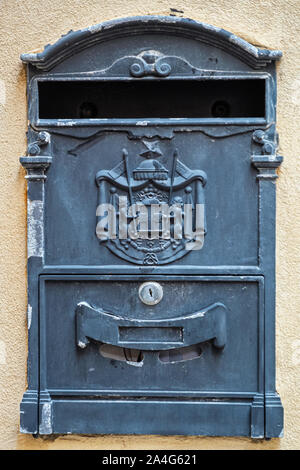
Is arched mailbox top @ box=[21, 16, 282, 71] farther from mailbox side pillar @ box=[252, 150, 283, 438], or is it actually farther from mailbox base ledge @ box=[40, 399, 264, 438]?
mailbox base ledge @ box=[40, 399, 264, 438]

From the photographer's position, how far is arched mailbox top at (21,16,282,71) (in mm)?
1747

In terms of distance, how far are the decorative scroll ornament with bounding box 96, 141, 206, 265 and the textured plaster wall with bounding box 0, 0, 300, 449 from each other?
32 cm

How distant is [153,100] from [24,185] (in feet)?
2.00

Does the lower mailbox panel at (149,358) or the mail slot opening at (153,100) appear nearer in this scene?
the lower mailbox panel at (149,358)

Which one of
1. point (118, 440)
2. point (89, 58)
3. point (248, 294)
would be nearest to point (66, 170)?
point (89, 58)

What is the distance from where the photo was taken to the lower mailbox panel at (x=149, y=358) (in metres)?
1.81

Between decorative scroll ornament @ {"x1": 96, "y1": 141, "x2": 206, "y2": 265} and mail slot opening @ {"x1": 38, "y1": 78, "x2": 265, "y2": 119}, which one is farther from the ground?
mail slot opening @ {"x1": 38, "y1": 78, "x2": 265, "y2": 119}

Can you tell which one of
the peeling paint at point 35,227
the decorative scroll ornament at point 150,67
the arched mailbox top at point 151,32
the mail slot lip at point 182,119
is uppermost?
the arched mailbox top at point 151,32

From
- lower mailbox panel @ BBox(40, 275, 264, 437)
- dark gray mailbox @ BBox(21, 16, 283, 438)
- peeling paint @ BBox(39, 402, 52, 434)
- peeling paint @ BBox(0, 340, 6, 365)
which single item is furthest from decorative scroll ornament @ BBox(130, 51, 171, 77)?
peeling paint @ BBox(39, 402, 52, 434)

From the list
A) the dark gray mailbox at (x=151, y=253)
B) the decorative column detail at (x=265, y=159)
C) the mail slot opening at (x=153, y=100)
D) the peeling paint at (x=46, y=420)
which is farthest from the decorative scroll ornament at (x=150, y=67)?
the peeling paint at (x=46, y=420)

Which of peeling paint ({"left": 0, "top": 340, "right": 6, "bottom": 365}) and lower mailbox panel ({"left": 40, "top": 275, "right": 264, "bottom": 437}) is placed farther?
peeling paint ({"left": 0, "top": 340, "right": 6, "bottom": 365})

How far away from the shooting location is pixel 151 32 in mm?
1795

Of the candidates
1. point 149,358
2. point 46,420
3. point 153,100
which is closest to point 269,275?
point 149,358

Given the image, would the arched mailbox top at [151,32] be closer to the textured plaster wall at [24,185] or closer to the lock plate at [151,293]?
the textured plaster wall at [24,185]
